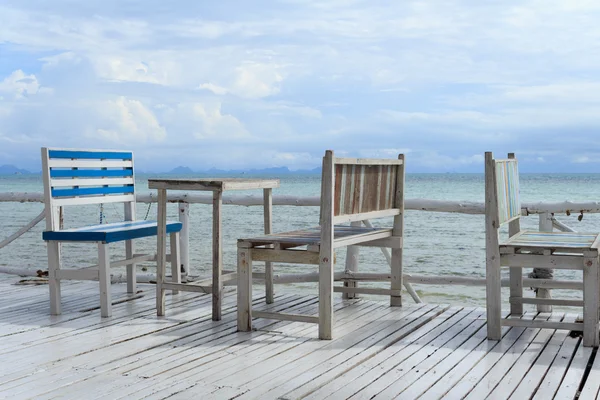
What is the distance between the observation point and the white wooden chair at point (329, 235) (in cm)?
368

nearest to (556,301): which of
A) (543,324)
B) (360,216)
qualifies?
(543,324)

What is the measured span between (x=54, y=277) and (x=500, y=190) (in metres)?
2.75

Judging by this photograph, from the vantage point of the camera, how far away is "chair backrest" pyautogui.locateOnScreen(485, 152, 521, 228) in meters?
3.71

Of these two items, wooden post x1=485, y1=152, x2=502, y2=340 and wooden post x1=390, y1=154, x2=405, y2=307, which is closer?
wooden post x1=485, y1=152, x2=502, y2=340

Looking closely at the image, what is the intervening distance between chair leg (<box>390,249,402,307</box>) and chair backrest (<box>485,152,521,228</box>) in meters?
0.78

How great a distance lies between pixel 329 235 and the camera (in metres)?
3.67

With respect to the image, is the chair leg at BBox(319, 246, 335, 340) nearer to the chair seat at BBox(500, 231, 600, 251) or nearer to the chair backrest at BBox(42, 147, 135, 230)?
the chair seat at BBox(500, 231, 600, 251)

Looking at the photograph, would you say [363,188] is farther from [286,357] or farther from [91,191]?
[91,191]

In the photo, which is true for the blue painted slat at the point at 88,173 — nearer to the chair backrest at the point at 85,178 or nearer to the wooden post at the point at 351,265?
the chair backrest at the point at 85,178

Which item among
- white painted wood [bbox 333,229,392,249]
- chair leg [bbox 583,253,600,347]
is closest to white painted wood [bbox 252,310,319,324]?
white painted wood [bbox 333,229,392,249]

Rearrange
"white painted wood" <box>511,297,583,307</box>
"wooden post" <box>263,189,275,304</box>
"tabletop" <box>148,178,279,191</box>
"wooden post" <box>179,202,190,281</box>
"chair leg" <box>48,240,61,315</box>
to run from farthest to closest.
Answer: "wooden post" <box>179,202,190,281</box> < "wooden post" <box>263,189,275,304</box> < "chair leg" <box>48,240,61,315</box> < "tabletop" <box>148,178,279,191</box> < "white painted wood" <box>511,297,583,307</box>

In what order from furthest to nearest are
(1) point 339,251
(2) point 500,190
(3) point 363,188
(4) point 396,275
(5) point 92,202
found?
(1) point 339,251 < (5) point 92,202 < (4) point 396,275 < (3) point 363,188 < (2) point 500,190

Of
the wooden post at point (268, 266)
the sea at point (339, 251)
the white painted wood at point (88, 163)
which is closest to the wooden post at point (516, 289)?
the wooden post at point (268, 266)

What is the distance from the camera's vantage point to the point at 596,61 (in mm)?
41438
